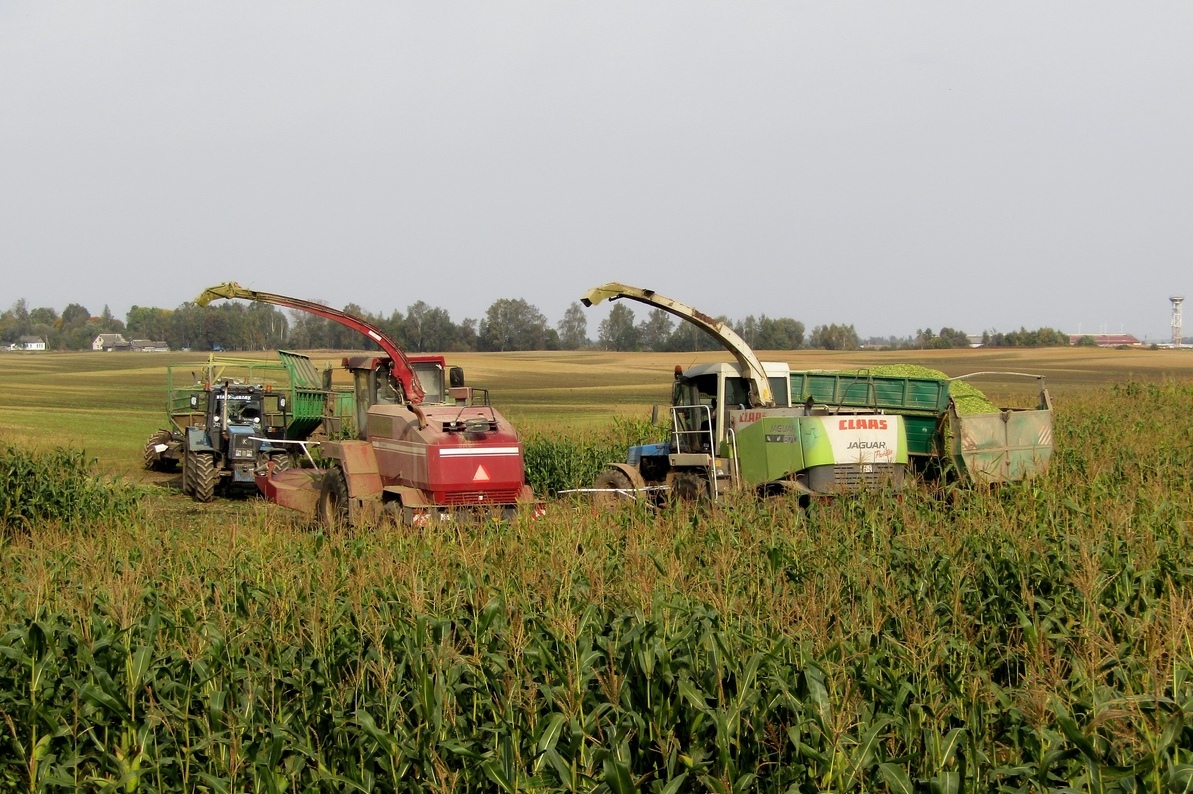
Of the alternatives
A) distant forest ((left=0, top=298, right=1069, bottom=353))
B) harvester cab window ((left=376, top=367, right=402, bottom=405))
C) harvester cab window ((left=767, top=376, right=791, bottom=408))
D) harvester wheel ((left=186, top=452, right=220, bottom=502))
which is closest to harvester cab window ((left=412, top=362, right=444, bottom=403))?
harvester cab window ((left=376, top=367, right=402, bottom=405))

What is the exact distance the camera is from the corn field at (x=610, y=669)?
5164 millimetres

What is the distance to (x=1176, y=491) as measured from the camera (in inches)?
496

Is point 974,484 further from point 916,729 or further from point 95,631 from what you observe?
point 95,631

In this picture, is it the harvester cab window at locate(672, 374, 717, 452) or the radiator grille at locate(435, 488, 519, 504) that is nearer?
the radiator grille at locate(435, 488, 519, 504)

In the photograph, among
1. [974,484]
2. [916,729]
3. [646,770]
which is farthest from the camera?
[974,484]

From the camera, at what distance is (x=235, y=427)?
2166cm

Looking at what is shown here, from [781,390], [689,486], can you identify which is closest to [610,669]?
[689,486]

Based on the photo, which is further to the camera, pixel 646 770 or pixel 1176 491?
pixel 1176 491

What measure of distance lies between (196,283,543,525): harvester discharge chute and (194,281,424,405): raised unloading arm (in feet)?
0.05

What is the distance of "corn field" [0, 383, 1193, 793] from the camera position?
A: 16.9 feet

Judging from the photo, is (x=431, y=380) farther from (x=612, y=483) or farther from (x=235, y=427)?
(x=235, y=427)

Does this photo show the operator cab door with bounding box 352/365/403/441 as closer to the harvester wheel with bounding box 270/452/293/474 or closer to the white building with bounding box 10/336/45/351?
the harvester wheel with bounding box 270/452/293/474

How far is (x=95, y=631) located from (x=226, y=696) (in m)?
1.04

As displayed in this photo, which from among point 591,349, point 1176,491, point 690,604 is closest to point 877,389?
point 1176,491
